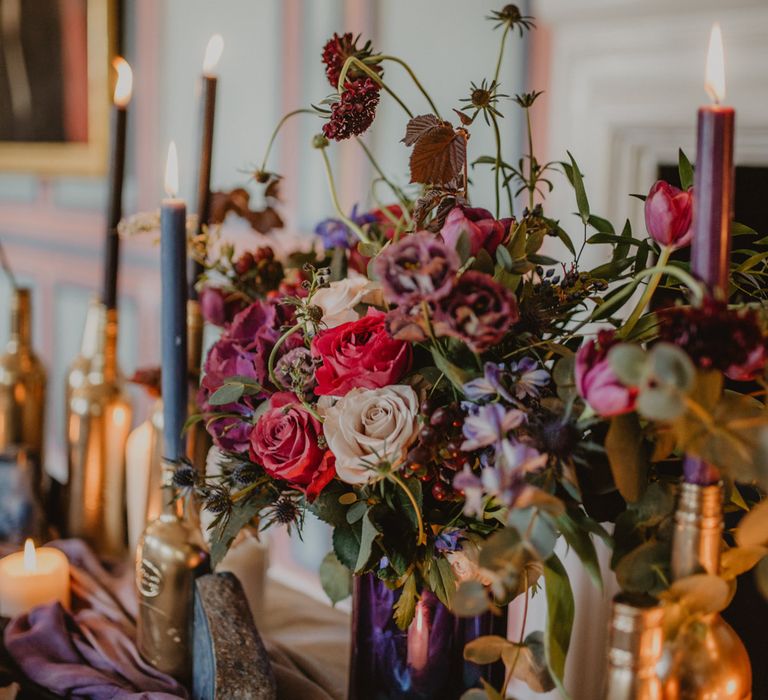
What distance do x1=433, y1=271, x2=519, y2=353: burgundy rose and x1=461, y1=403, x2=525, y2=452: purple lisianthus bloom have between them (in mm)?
35

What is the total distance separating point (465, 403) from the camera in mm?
448

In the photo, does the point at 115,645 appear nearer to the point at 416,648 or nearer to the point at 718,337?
the point at 416,648

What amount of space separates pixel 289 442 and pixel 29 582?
378 millimetres

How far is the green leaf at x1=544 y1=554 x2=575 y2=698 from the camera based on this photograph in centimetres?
42

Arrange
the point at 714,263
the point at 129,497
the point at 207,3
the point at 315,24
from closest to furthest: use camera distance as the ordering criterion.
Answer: the point at 714,263, the point at 129,497, the point at 315,24, the point at 207,3

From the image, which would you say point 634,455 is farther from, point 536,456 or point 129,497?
point 129,497

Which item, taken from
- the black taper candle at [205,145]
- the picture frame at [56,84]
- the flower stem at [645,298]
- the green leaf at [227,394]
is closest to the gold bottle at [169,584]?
the green leaf at [227,394]

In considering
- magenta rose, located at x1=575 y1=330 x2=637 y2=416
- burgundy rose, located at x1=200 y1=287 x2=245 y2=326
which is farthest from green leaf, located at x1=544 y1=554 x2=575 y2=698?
burgundy rose, located at x1=200 y1=287 x2=245 y2=326

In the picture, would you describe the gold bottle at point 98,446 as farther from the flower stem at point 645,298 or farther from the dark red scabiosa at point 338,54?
the flower stem at point 645,298

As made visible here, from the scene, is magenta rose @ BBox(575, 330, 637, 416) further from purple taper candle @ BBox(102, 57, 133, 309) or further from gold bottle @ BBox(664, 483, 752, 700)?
purple taper candle @ BBox(102, 57, 133, 309)

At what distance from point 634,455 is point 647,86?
40 centimetres

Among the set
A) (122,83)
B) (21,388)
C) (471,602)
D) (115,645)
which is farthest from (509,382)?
(21,388)

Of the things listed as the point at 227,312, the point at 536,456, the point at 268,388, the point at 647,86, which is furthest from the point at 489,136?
the point at 536,456

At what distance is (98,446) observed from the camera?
2.81 ft
